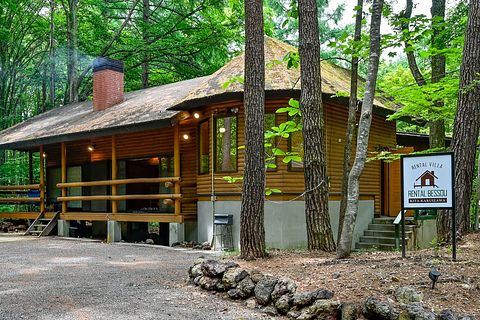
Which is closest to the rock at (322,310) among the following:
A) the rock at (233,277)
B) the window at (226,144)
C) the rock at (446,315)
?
the rock at (446,315)

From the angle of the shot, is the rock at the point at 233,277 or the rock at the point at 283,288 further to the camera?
the rock at the point at 233,277

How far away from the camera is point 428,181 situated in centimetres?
581

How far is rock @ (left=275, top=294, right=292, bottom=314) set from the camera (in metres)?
5.04

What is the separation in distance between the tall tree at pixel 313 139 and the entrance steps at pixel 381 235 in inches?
191

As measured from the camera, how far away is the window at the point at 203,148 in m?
12.6

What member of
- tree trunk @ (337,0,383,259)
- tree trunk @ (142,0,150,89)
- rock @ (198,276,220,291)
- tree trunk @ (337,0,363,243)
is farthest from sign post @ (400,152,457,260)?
tree trunk @ (142,0,150,89)

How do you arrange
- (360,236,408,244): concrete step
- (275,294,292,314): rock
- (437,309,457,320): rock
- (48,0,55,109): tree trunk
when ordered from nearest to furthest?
(437,309,457,320): rock, (275,294,292,314): rock, (360,236,408,244): concrete step, (48,0,55,109): tree trunk

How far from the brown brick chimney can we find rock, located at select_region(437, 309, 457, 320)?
14965mm

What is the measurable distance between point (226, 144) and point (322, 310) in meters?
7.70

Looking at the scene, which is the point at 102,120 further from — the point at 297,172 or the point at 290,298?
the point at 290,298

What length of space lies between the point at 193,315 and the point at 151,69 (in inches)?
955

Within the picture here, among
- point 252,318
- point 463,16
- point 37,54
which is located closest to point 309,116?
point 252,318

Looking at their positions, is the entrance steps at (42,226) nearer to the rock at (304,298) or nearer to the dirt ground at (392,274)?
the dirt ground at (392,274)

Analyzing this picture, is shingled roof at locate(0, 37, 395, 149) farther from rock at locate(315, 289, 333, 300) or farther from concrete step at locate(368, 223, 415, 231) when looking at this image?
rock at locate(315, 289, 333, 300)
